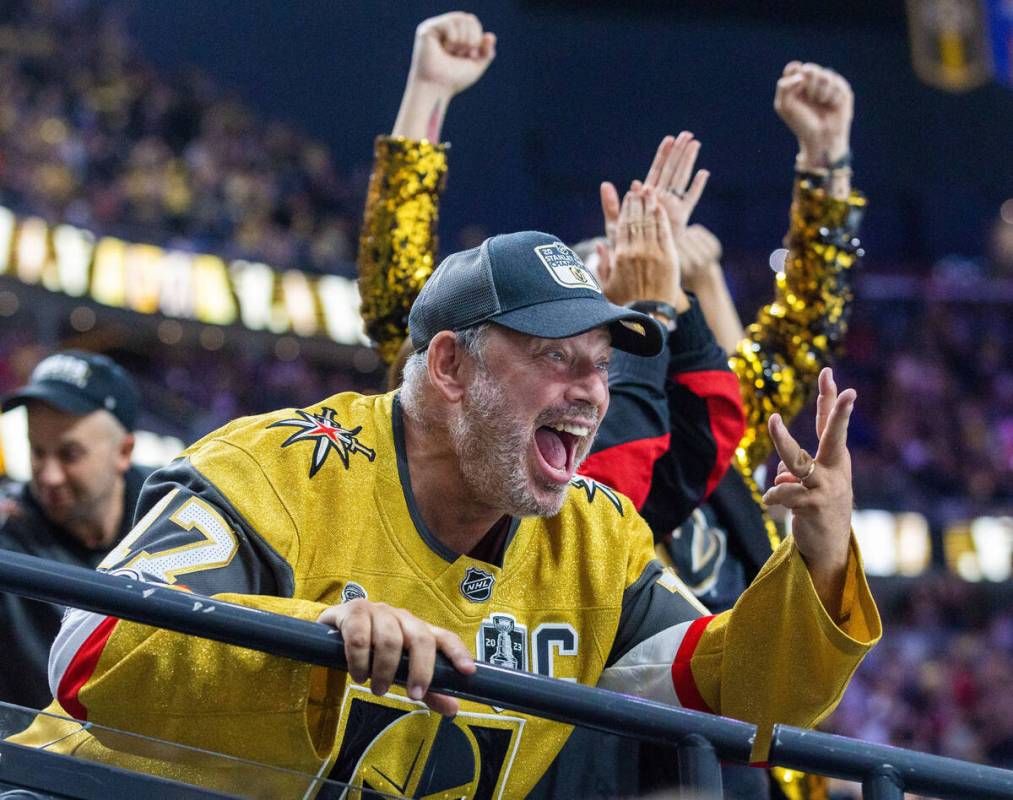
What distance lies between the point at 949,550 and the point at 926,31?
A: 581cm

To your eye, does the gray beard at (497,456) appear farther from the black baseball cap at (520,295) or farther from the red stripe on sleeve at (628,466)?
the red stripe on sleeve at (628,466)

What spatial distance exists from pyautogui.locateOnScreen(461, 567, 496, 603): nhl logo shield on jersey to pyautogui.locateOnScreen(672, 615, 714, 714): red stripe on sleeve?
0.31 metres

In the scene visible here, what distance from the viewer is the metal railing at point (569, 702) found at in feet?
5.58

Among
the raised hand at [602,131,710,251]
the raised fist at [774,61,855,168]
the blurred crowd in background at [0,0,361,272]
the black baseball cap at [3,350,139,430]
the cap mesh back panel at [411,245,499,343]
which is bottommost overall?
the black baseball cap at [3,350,139,430]

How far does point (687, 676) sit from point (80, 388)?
7.02 ft

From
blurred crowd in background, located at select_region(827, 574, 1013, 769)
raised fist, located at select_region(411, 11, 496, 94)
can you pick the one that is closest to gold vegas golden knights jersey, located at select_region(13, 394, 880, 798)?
raised fist, located at select_region(411, 11, 496, 94)

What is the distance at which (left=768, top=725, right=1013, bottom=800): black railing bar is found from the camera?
1.74 meters

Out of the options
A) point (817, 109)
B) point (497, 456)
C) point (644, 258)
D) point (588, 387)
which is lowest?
point (497, 456)

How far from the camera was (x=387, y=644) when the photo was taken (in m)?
1.68

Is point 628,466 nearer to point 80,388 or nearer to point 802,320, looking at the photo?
→ point 802,320

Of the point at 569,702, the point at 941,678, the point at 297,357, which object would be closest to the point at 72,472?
the point at 569,702

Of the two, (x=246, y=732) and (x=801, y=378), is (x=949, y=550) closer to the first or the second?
(x=801, y=378)

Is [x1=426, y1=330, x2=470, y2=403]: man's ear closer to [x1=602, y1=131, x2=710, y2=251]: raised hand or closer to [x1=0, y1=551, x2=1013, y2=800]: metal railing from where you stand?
[x1=0, y1=551, x2=1013, y2=800]: metal railing

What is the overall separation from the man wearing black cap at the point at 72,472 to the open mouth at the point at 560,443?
5.11 ft
